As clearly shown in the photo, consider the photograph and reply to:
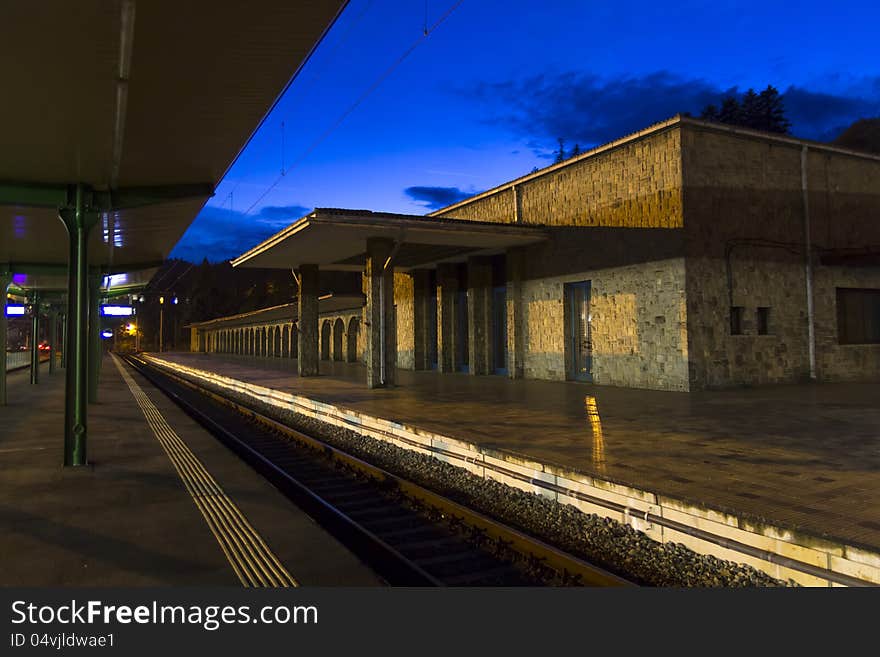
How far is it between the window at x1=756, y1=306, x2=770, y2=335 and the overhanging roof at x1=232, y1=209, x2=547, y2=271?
6.72 m

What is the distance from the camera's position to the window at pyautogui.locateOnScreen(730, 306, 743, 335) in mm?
14930

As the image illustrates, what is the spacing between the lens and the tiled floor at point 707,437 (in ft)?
16.1

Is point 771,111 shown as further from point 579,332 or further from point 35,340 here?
point 35,340

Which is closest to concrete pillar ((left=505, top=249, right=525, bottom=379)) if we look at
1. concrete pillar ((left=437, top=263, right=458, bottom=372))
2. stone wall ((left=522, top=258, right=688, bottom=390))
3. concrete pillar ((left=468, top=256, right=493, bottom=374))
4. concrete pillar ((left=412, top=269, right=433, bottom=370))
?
stone wall ((left=522, top=258, right=688, bottom=390))

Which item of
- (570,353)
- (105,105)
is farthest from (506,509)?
(570,353)

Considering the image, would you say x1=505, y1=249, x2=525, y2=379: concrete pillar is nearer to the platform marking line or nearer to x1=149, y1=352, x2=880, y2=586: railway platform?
x1=149, y1=352, x2=880, y2=586: railway platform

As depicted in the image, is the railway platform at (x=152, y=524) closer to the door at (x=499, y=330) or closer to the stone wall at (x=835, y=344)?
the door at (x=499, y=330)

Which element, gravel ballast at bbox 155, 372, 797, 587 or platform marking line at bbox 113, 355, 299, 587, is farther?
gravel ballast at bbox 155, 372, 797, 587

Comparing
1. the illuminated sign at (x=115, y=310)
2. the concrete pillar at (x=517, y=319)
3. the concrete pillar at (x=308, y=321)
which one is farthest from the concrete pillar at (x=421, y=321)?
the illuminated sign at (x=115, y=310)

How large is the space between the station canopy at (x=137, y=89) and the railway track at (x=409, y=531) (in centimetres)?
454

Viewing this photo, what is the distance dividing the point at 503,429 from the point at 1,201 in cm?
809

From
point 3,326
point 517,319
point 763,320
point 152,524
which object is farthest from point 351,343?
point 152,524

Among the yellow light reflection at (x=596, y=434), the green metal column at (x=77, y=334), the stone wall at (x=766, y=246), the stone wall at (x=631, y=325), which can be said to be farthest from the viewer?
the stone wall at (x=766, y=246)

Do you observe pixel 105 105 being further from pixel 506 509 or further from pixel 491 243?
pixel 491 243
